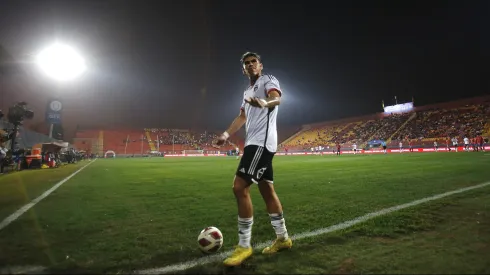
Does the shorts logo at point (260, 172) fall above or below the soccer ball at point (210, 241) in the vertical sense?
above

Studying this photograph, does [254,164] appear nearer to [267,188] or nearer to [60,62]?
[267,188]

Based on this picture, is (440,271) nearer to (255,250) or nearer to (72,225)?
(255,250)

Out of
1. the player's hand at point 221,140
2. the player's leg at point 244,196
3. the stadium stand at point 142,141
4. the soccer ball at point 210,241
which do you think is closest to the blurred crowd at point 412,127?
the stadium stand at point 142,141

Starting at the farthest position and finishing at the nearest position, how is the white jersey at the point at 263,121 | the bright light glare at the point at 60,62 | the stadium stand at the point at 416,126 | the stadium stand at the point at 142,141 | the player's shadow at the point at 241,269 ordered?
the stadium stand at the point at 142,141, the stadium stand at the point at 416,126, the bright light glare at the point at 60,62, the white jersey at the point at 263,121, the player's shadow at the point at 241,269

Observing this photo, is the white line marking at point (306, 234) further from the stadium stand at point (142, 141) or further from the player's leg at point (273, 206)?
the stadium stand at point (142, 141)

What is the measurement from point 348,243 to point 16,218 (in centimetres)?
530

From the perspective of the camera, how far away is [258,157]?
10.7 feet

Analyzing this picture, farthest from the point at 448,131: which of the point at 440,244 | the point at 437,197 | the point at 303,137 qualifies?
the point at 440,244

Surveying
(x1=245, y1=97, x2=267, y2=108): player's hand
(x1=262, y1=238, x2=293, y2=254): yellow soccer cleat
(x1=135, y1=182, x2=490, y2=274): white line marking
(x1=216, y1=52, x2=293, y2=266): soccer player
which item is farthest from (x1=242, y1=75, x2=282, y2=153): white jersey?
(x1=135, y1=182, x2=490, y2=274): white line marking

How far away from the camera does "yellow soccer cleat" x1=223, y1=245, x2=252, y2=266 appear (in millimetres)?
2811

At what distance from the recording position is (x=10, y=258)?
3072mm

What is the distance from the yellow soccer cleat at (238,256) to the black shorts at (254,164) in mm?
691

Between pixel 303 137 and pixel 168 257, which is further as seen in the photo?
pixel 303 137

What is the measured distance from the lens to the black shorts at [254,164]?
10.5ft
